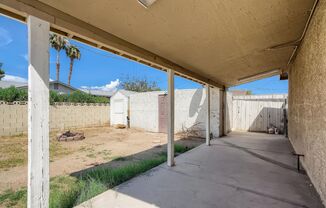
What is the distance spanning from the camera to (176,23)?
258 centimetres

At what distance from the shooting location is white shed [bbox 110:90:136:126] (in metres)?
13.5

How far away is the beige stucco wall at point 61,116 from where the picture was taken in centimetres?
954

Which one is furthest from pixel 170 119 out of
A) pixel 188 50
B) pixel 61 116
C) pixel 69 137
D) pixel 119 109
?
pixel 119 109

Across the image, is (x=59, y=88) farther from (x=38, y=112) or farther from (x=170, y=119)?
(x=38, y=112)

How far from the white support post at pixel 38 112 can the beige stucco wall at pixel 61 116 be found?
9.88 metres

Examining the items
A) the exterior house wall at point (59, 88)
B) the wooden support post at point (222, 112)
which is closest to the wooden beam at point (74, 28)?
the wooden support post at point (222, 112)

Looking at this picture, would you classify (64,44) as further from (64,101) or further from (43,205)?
(43,205)

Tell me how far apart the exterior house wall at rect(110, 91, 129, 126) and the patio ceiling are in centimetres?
991

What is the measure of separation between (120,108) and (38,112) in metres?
12.1

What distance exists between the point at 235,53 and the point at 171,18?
2.36 m

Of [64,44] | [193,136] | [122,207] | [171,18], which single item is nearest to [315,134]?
[171,18]

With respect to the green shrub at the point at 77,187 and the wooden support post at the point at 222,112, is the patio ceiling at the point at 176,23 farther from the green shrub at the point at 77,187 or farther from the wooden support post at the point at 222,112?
the wooden support post at the point at 222,112

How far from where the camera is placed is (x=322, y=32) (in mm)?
2545

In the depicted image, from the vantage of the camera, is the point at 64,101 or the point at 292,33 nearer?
the point at 292,33
